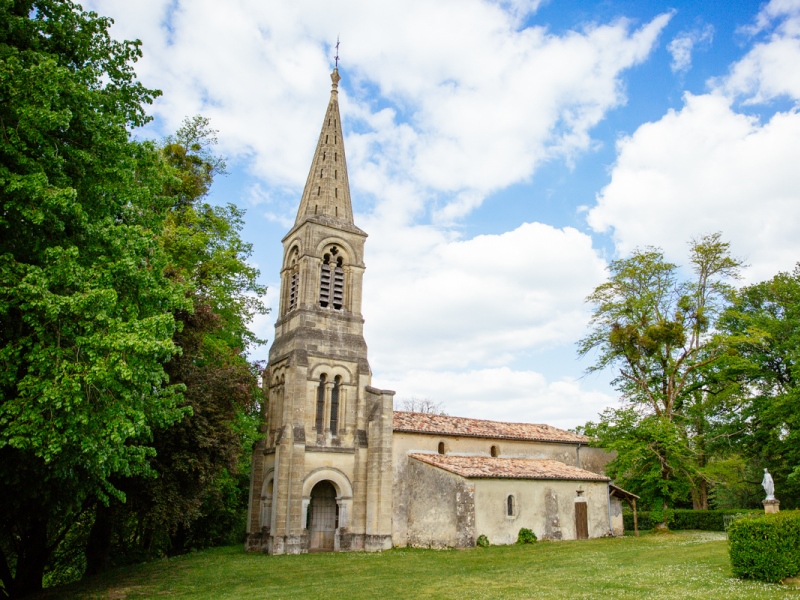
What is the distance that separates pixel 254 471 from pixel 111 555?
7494 mm

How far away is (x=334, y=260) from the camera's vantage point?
33.1m

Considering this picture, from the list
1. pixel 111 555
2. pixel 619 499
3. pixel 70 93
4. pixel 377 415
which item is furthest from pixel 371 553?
pixel 70 93

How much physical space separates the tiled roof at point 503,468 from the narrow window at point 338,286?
8776 mm

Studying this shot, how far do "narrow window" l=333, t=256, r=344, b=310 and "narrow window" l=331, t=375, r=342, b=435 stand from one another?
158 inches

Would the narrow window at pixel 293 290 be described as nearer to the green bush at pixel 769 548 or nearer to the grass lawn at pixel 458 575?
the grass lawn at pixel 458 575

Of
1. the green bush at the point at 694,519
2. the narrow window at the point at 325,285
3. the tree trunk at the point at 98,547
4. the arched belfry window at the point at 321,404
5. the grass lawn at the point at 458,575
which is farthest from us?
the green bush at the point at 694,519

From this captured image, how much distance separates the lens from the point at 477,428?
34312mm

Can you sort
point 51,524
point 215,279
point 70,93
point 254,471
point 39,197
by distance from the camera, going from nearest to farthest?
point 39,197 → point 70,93 → point 51,524 → point 215,279 → point 254,471

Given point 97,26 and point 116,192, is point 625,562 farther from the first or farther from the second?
point 97,26

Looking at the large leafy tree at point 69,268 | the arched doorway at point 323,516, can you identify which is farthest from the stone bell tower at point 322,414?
the large leafy tree at point 69,268

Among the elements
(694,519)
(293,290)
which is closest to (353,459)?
(293,290)

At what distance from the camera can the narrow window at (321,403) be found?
2994 centimetres

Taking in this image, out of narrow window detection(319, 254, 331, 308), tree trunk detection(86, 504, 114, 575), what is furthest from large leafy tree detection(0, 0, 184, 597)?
narrow window detection(319, 254, 331, 308)

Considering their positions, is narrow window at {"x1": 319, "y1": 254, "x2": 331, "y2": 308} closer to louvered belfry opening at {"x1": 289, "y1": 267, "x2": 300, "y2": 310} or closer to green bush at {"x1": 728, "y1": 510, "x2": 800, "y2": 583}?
louvered belfry opening at {"x1": 289, "y1": 267, "x2": 300, "y2": 310}
